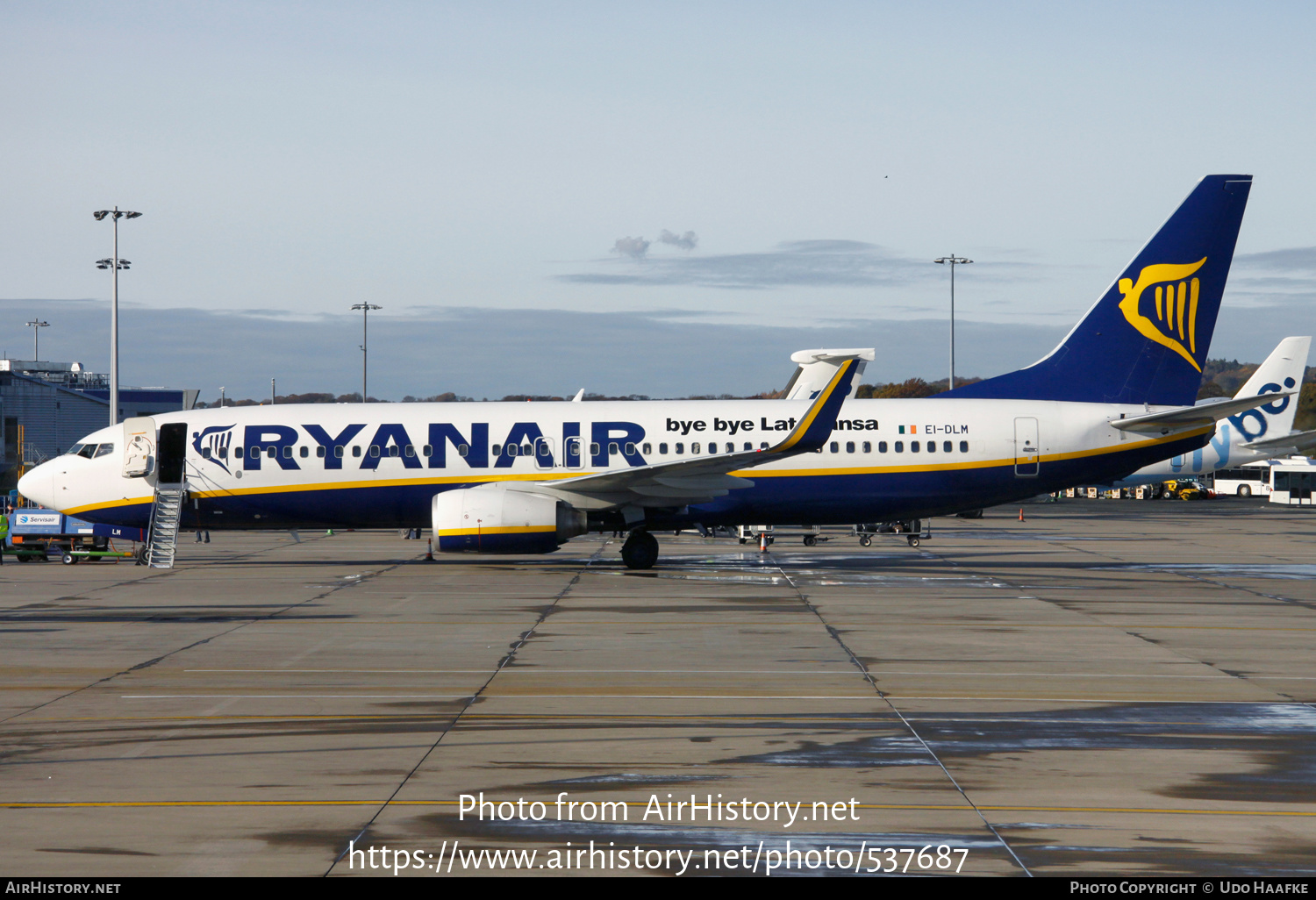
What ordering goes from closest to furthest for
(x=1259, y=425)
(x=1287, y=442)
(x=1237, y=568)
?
(x=1237, y=568)
(x=1287, y=442)
(x=1259, y=425)

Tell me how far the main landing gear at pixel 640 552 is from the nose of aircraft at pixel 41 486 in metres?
15.0

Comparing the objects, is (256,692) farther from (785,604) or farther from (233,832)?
(785,604)

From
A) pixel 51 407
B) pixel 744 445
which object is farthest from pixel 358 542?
pixel 51 407

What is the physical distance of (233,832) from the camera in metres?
8.35

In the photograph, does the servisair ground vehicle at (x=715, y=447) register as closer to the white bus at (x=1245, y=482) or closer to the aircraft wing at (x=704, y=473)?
the aircraft wing at (x=704, y=473)

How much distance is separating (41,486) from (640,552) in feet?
51.5

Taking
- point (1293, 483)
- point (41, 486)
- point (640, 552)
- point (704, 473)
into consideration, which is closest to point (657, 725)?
point (704, 473)

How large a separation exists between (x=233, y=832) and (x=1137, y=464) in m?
27.4

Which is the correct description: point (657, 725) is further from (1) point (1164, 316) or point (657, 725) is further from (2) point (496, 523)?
(1) point (1164, 316)

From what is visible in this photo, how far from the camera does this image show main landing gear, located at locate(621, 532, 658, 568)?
29.9m

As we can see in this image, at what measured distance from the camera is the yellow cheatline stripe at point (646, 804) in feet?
29.4

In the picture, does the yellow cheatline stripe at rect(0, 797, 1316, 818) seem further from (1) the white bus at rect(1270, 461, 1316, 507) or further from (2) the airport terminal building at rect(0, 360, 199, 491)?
(2) the airport terminal building at rect(0, 360, 199, 491)

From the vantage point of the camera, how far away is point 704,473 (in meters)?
28.5

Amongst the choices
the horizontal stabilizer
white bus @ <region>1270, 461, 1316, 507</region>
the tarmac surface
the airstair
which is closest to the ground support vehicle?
the horizontal stabilizer
